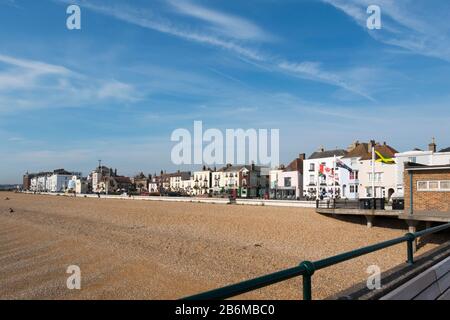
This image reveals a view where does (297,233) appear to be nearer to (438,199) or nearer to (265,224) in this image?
(265,224)

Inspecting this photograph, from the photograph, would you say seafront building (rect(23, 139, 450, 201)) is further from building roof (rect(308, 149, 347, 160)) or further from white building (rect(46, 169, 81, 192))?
white building (rect(46, 169, 81, 192))

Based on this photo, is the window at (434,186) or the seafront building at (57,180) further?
the seafront building at (57,180)

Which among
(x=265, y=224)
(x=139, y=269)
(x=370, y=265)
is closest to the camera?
(x=139, y=269)

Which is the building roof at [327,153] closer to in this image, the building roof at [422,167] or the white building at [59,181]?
the building roof at [422,167]

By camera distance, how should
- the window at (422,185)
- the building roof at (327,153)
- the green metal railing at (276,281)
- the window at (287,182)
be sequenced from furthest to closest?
the window at (287,182), the building roof at (327,153), the window at (422,185), the green metal railing at (276,281)

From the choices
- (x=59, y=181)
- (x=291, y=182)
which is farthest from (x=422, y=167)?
(x=59, y=181)

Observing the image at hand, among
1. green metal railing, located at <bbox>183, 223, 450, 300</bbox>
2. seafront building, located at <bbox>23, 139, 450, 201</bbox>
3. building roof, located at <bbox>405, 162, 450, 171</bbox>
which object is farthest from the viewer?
seafront building, located at <bbox>23, 139, 450, 201</bbox>

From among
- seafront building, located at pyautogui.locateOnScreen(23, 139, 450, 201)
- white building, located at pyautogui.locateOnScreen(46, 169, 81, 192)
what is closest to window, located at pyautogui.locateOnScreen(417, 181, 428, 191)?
seafront building, located at pyautogui.locateOnScreen(23, 139, 450, 201)

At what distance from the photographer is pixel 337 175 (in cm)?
5691

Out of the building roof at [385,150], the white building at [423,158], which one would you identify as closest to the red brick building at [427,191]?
the white building at [423,158]
